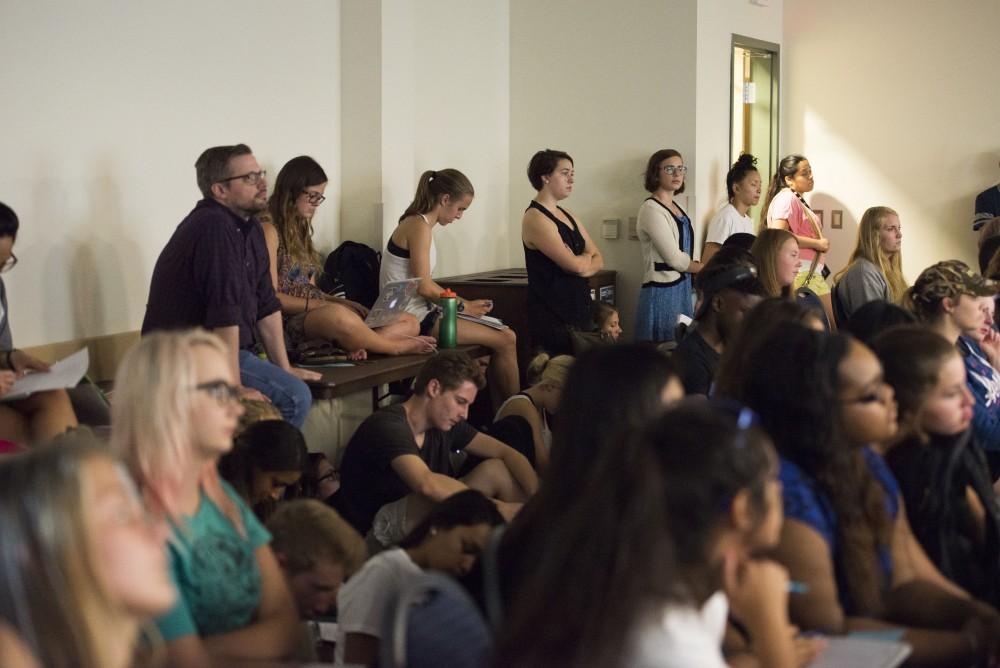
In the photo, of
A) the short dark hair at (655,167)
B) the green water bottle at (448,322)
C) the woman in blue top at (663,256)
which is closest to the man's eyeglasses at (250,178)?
the green water bottle at (448,322)

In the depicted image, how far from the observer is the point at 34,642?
4.92 feet

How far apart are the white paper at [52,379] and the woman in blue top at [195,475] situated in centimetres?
121

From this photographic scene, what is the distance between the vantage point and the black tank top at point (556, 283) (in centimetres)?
664

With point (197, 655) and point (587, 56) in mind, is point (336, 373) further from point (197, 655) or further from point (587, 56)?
point (587, 56)

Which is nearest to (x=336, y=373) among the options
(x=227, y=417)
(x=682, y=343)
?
(x=682, y=343)

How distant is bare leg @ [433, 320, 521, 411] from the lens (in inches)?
244

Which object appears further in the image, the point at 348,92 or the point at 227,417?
the point at 348,92

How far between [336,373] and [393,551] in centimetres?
246

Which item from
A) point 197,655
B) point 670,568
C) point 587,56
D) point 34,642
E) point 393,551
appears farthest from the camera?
point 587,56

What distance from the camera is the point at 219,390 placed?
2.32 meters

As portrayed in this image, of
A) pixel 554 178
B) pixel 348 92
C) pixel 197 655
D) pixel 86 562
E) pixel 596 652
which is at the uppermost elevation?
pixel 348 92

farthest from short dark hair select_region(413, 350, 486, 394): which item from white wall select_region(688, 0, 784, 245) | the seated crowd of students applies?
white wall select_region(688, 0, 784, 245)

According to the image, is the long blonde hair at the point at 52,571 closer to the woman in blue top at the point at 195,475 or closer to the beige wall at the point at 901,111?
the woman in blue top at the point at 195,475

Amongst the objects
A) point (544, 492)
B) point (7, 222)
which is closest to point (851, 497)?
point (544, 492)
